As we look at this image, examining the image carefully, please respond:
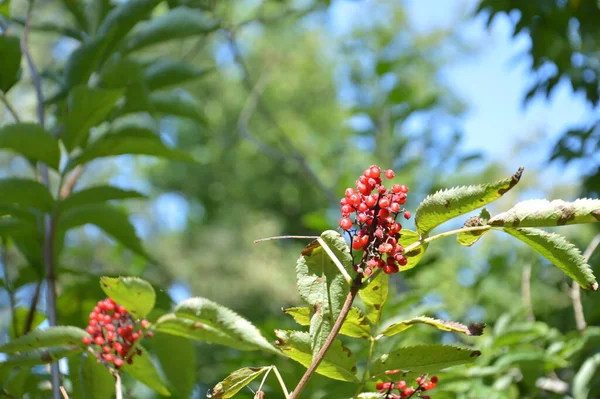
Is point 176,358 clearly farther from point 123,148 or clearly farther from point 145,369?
point 123,148

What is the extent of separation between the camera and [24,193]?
4.81ft

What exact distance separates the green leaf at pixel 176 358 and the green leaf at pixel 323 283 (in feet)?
1.45

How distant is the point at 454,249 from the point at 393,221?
11.6 m

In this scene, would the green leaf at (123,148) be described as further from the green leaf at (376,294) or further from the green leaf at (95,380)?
the green leaf at (376,294)

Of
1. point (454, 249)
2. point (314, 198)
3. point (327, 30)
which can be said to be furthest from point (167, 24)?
point (327, 30)

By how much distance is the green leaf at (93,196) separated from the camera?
1.56 metres

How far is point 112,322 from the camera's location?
42.1 inches

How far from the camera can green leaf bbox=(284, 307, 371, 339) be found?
93 centimetres

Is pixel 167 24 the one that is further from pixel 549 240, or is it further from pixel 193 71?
pixel 549 240


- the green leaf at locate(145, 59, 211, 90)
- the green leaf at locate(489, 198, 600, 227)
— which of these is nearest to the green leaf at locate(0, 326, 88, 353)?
the green leaf at locate(489, 198, 600, 227)

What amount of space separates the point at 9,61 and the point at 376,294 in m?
1.17

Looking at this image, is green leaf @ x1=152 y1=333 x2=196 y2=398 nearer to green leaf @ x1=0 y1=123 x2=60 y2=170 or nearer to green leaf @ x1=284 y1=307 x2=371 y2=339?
→ green leaf @ x1=284 y1=307 x2=371 y2=339

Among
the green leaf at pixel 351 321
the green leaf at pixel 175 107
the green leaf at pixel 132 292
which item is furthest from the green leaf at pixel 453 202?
the green leaf at pixel 175 107

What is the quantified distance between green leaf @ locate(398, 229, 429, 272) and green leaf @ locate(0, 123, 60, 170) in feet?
2.94
